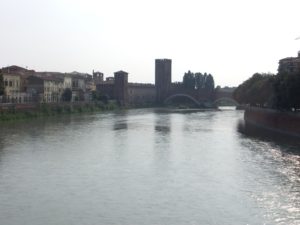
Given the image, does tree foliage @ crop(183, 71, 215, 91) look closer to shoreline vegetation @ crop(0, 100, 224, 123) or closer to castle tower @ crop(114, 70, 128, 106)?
castle tower @ crop(114, 70, 128, 106)

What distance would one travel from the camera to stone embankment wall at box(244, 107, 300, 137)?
2245cm

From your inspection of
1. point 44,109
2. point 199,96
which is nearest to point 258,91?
point 44,109

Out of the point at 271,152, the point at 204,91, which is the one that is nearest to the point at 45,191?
the point at 271,152

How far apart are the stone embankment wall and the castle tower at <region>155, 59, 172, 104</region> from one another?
39.5 metres

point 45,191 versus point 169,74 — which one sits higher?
point 169,74

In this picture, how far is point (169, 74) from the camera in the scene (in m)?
74.2

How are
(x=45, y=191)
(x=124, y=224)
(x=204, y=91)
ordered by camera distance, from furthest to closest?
(x=204, y=91) → (x=45, y=191) → (x=124, y=224)

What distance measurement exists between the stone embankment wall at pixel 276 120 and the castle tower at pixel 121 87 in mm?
29500

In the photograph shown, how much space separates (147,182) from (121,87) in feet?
166

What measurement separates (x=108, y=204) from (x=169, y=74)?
6487 centimetres

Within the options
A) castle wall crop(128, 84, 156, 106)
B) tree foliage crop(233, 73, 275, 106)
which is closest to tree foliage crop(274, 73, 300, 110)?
tree foliage crop(233, 73, 275, 106)

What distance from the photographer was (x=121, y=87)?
203 feet

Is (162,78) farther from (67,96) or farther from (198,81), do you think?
(67,96)

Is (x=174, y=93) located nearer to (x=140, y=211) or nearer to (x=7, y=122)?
(x=7, y=122)
